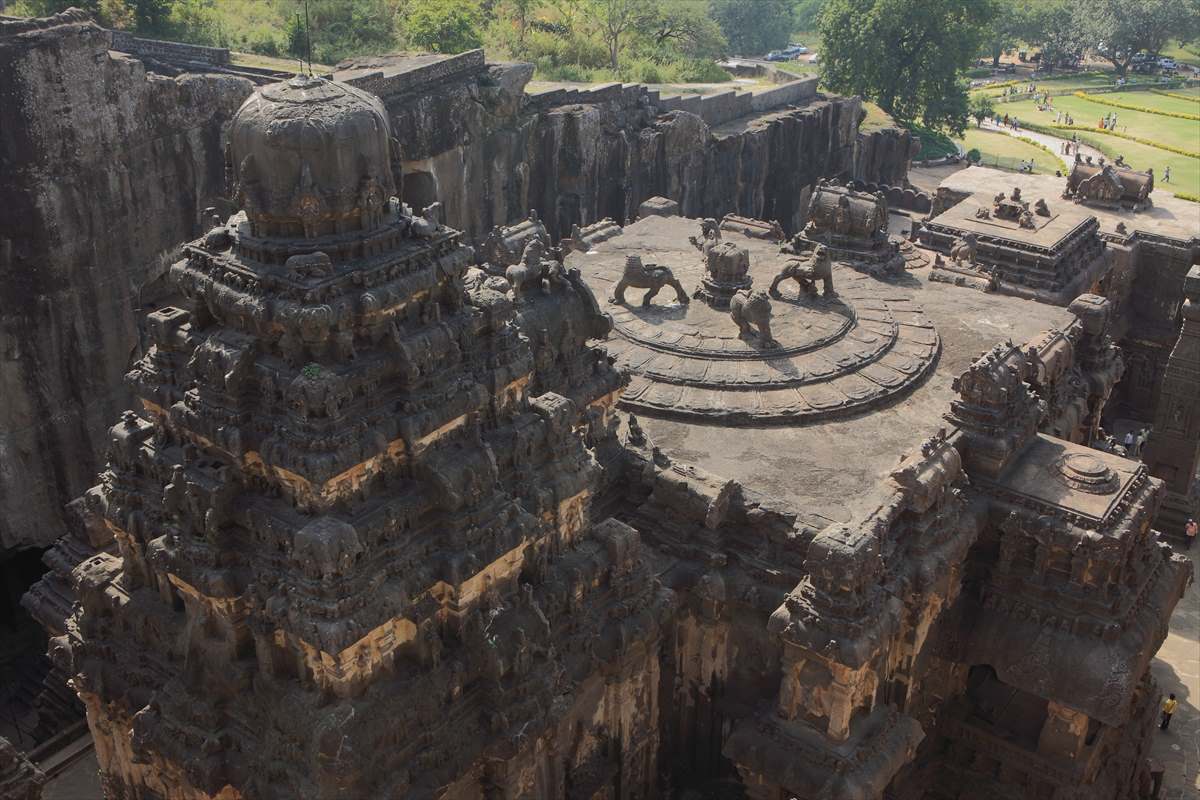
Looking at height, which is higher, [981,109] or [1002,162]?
[981,109]

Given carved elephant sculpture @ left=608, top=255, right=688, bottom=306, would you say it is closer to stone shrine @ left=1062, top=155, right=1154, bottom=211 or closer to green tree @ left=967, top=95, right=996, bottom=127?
stone shrine @ left=1062, top=155, right=1154, bottom=211

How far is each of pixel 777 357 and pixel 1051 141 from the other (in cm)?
6063

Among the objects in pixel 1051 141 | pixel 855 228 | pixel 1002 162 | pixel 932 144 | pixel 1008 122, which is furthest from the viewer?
pixel 1008 122

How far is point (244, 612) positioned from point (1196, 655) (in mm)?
20726

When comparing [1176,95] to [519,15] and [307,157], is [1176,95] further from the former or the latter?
[307,157]

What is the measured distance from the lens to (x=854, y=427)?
64.3 ft

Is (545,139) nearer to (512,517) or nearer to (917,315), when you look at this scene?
(917,315)

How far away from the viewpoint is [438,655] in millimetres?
12680

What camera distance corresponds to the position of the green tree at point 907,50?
61.6m

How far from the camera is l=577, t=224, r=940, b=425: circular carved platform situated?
779 inches

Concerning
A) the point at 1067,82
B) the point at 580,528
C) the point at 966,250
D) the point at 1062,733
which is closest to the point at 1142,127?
the point at 1067,82

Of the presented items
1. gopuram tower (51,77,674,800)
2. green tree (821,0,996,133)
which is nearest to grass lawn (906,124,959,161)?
green tree (821,0,996,133)

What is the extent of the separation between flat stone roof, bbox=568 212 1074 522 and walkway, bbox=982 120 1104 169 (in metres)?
45.0

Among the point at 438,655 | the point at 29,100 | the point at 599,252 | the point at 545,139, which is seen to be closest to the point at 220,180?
the point at 29,100
